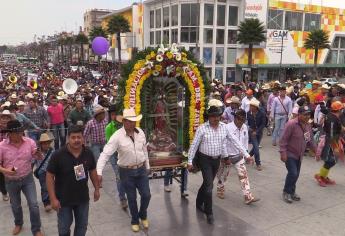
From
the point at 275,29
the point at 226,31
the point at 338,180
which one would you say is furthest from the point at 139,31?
the point at 338,180

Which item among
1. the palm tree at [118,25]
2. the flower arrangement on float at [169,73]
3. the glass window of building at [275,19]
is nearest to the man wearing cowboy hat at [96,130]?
the flower arrangement on float at [169,73]

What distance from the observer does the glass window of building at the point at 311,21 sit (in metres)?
48.9

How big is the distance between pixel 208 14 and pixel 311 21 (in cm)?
1554

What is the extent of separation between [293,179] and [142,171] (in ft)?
9.17

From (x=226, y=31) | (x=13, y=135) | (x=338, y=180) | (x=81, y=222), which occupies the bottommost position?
(x=338, y=180)

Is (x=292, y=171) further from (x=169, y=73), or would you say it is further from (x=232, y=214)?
(x=169, y=73)

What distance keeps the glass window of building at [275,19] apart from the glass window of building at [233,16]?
4.09m

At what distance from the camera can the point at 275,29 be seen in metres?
46.1

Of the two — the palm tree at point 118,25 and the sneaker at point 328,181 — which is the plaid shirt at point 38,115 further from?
the palm tree at point 118,25

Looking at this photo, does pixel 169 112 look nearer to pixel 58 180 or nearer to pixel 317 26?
pixel 58 180

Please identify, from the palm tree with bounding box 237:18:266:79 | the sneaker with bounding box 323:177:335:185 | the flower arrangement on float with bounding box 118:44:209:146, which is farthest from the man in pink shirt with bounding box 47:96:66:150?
the palm tree with bounding box 237:18:266:79

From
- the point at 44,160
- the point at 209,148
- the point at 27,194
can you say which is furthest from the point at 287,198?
the point at 27,194

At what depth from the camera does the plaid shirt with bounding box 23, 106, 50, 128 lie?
905 centimetres

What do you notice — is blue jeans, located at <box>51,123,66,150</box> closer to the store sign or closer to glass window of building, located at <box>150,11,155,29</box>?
the store sign
